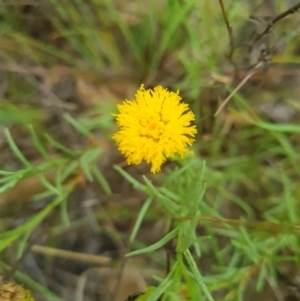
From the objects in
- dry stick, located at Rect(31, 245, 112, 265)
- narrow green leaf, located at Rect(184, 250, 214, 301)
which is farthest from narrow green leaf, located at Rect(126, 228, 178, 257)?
dry stick, located at Rect(31, 245, 112, 265)

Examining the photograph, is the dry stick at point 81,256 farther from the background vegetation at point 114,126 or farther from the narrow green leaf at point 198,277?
the narrow green leaf at point 198,277

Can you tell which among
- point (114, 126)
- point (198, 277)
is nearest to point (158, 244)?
point (198, 277)

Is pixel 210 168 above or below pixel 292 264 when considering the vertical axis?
above

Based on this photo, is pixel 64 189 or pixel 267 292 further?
pixel 267 292

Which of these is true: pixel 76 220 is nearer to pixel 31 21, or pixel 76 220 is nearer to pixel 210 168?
pixel 210 168

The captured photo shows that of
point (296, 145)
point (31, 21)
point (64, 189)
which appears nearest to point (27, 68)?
point (31, 21)

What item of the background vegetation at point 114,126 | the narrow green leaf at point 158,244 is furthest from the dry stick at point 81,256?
the narrow green leaf at point 158,244

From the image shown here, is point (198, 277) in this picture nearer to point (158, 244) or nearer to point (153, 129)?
point (158, 244)

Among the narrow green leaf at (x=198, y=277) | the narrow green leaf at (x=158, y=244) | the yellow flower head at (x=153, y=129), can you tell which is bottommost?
the narrow green leaf at (x=198, y=277)

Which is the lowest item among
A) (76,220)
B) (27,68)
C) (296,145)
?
(76,220)
